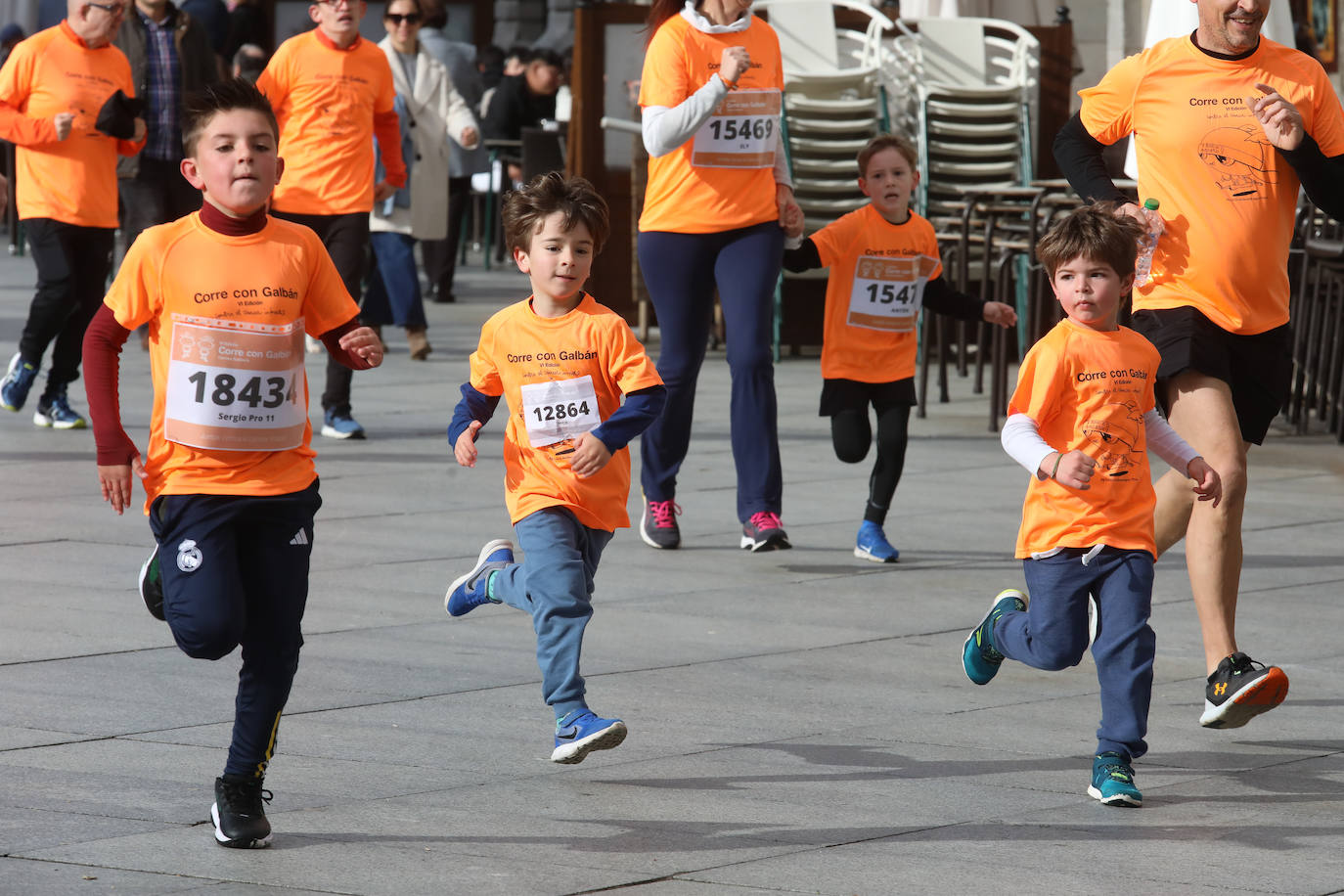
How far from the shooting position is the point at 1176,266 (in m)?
5.77

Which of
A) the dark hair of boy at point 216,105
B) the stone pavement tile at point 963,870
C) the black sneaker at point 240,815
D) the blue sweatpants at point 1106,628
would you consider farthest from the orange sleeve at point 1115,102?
the black sneaker at point 240,815

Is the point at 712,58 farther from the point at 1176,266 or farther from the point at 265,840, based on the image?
the point at 265,840

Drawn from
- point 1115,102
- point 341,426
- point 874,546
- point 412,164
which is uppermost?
point 1115,102

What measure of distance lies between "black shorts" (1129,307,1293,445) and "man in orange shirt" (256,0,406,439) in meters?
5.27

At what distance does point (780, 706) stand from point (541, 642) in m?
0.91

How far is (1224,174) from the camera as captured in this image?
5.71 meters

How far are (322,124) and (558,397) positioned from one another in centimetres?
550

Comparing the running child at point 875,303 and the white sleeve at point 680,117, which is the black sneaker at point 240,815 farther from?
the running child at point 875,303

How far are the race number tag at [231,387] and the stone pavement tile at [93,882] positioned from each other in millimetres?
919

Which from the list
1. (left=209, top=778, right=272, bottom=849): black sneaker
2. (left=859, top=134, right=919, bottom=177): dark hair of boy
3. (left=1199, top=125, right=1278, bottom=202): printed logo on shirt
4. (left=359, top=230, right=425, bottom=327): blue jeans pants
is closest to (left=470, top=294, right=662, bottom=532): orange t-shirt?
(left=209, top=778, right=272, bottom=849): black sneaker

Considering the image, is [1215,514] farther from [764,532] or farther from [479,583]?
[764,532]

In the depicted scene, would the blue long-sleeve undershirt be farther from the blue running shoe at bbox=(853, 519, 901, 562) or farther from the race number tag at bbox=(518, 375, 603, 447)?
the blue running shoe at bbox=(853, 519, 901, 562)

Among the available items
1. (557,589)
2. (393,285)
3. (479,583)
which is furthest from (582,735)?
(393,285)

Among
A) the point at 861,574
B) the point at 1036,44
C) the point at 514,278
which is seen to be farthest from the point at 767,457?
the point at 514,278
